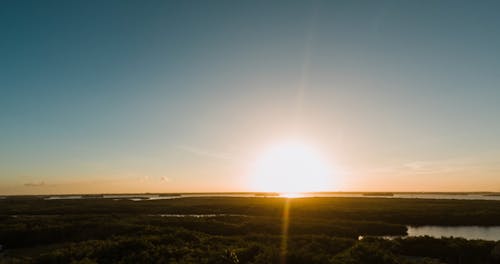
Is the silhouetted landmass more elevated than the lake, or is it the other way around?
the silhouetted landmass

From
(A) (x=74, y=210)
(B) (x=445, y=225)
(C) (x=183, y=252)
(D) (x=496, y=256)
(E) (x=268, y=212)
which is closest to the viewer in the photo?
(C) (x=183, y=252)

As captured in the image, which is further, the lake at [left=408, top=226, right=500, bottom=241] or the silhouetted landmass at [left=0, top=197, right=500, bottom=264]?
the lake at [left=408, top=226, right=500, bottom=241]

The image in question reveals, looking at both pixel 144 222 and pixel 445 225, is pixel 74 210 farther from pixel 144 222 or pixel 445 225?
pixel 445 225

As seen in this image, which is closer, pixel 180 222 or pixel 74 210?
pixel 180 222

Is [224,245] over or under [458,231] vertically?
over

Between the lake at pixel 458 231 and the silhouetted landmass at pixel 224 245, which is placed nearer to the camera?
the silhouetted landmass at pixel 224 245

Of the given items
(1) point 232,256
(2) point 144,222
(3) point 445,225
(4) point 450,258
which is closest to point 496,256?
(4) point 450,258

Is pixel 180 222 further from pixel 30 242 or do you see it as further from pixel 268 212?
pixel 268 212

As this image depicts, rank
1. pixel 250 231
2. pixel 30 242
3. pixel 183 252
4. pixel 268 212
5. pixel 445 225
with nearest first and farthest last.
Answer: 1. pixel 183 252
2. pixel 30 242
3. pixel 250 231
4. pixel 445 225
5. pixel 268 212

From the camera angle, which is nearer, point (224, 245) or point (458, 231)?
point (224, 245)

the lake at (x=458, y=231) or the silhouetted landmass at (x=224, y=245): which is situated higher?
the silhouetted landmass at (x=224, y=245)
